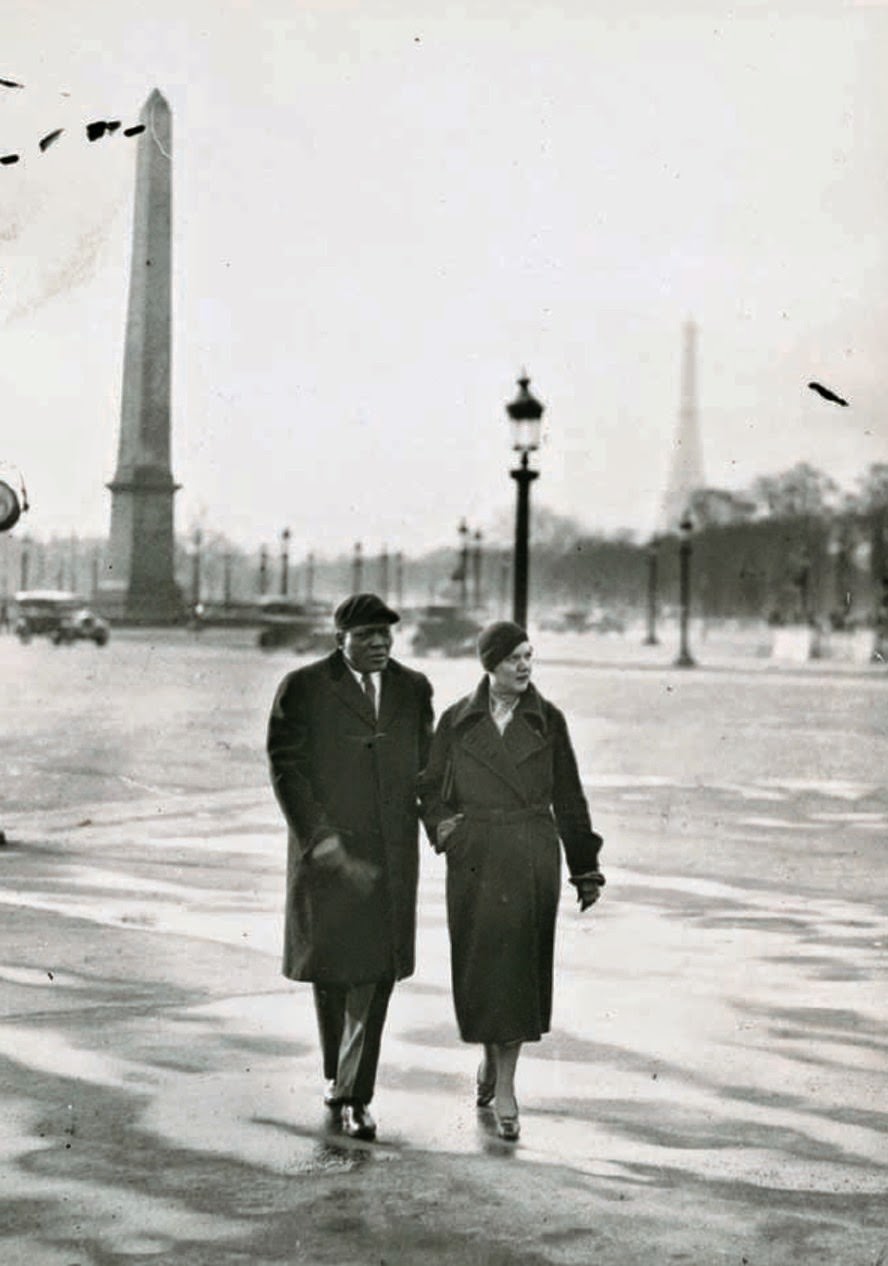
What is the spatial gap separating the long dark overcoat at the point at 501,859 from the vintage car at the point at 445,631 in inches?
1361

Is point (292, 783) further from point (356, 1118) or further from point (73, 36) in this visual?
point (73, 36)

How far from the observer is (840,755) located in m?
21.0

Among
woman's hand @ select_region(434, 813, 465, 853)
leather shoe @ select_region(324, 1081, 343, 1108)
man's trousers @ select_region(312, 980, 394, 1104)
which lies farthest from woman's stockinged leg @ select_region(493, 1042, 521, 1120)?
woman's hand @ select_region(434, 813, 465, 853)

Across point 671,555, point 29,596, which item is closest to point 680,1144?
point 29,596

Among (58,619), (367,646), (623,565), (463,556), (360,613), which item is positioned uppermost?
(623,565)

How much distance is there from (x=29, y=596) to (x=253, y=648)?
35.7 ft

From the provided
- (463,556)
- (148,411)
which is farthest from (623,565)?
(148,411)

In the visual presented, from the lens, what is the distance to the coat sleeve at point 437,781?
21.0ft

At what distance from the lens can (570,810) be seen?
6.47m

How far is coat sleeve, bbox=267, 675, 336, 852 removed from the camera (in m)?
6.27

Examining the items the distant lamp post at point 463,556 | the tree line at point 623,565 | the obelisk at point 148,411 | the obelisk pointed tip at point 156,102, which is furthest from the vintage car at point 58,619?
the obelisk pointed tip at point 156,102

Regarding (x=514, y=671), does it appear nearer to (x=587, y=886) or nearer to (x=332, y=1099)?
(x=587, y=886)

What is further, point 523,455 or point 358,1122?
point 523,455

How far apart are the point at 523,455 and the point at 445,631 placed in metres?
27.2
